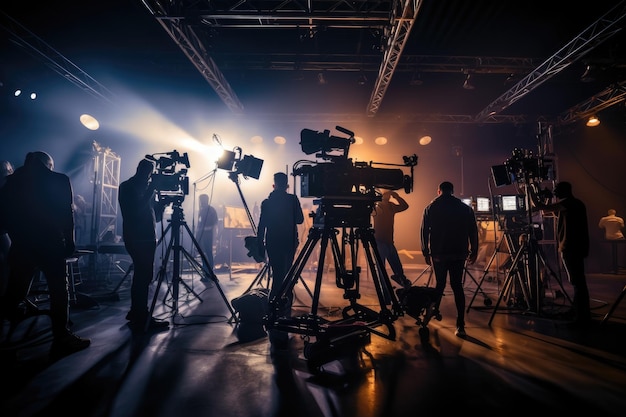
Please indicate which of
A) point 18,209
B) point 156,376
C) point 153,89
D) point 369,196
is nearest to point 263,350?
point 156,376

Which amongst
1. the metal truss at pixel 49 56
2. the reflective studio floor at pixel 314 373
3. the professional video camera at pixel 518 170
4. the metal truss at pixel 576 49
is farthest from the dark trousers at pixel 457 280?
the metal truss at pixel 49 56

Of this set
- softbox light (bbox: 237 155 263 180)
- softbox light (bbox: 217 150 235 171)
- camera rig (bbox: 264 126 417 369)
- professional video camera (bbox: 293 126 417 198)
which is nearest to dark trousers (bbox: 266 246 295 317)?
camera rig (bbox: 264 126 417 369)

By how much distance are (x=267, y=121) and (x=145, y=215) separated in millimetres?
9885

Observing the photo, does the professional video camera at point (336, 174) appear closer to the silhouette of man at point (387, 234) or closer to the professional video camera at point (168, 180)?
the professional video camera at point (168, 180)

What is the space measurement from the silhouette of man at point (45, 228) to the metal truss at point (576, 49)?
9.85 meters

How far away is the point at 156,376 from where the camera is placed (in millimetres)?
2566

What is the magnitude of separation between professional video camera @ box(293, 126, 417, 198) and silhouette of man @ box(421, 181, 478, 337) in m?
1.02

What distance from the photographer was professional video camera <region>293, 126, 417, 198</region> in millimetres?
3035

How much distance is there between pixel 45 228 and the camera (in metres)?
3.16

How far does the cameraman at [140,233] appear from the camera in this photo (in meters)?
3.96

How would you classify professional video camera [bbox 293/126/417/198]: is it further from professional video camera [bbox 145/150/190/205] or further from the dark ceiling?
the dark ceiling

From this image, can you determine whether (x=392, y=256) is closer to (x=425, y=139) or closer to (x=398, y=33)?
(x=398, y=33)

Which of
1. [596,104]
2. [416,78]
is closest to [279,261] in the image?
[416,78]

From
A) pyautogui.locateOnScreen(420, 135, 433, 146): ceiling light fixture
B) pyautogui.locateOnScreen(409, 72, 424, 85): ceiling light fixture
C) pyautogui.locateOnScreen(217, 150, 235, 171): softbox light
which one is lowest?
pyautogui.locateOnScreen(217, 150, 235, 171): softbox light
